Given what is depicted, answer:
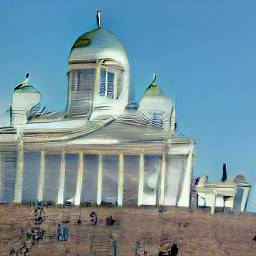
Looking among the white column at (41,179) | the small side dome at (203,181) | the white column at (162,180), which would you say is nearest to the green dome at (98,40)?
the white column at (41,179)

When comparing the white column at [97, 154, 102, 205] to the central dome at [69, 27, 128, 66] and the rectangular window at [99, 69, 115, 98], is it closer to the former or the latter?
the rectangular window at [99, 69, 115, 98]

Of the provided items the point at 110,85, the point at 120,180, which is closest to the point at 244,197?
the point at 120,180

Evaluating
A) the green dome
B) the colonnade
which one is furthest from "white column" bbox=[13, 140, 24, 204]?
the green dome

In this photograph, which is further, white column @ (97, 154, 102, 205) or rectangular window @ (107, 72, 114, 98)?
rectangular window @ (107, 72, 114, 98)

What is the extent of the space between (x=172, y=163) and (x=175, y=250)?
2.53 meters

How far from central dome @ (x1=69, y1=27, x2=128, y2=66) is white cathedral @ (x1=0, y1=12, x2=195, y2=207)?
1276 millimetres

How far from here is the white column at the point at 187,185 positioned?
1991 cm

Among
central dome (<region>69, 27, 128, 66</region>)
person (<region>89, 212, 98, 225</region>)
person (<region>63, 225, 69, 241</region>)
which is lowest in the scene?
person (<region>63, 225, 69, 241</region>)

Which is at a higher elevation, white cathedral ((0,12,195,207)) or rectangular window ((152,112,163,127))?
rectangular window ((152,112,163,127))

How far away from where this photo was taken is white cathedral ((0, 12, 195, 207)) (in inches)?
784

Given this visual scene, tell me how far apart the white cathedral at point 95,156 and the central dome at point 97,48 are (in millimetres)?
1276

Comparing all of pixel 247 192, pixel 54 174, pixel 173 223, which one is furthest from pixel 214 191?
pixel 54 174

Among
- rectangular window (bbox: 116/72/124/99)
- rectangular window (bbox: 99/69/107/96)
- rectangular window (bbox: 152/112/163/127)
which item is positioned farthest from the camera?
rectangular window (bbox: 116/72/124/99)

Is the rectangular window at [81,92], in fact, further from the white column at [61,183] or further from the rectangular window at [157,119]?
the rectangular window at [157,119]
